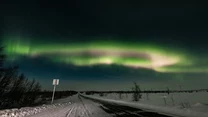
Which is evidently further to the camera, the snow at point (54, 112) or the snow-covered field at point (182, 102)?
the snow-covered field at point (182, 102)

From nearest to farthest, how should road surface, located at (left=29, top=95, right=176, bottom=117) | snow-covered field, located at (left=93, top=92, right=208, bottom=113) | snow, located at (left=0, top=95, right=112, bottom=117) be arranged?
road surface, located at (left=29, top=95, right=176, bottom=117) < snow, located at (left=0, top=95, right=112, bottom=117) < snow-covered field, located at (left=93, top=92, right=208, bottom=113)

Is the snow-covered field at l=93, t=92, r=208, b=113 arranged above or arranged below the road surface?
above

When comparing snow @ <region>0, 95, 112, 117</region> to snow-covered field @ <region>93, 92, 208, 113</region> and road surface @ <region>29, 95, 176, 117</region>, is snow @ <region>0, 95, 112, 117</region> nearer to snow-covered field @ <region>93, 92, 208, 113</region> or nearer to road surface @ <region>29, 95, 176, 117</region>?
road surface @ <region>29, 95, 176, 117</region>

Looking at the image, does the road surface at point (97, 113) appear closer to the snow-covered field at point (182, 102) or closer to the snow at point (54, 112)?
the snow at point (54, 112)

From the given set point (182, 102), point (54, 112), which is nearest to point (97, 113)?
point (54, 112)

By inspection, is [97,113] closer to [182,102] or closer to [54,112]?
[54,112]

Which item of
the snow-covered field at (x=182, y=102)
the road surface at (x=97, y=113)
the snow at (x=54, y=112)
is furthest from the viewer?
the snow-covered field at (x=182, y=102)

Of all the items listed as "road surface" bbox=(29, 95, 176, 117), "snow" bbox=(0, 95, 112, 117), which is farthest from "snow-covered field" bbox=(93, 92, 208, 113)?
"snow" bbox=(0, 95, 112, 117)

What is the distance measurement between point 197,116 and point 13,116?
37.2ft

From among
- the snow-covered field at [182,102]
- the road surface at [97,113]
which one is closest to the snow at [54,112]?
the road surface at [97,113]

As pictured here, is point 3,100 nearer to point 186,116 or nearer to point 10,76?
point 10,76

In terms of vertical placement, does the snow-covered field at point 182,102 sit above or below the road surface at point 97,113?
above

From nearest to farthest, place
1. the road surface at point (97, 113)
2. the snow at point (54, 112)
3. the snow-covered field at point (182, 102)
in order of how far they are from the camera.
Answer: the road surface at point (97, 113)
the snow at point (54, 112)
the snow-covered field at point (182, 102)

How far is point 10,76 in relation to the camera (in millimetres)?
25922
